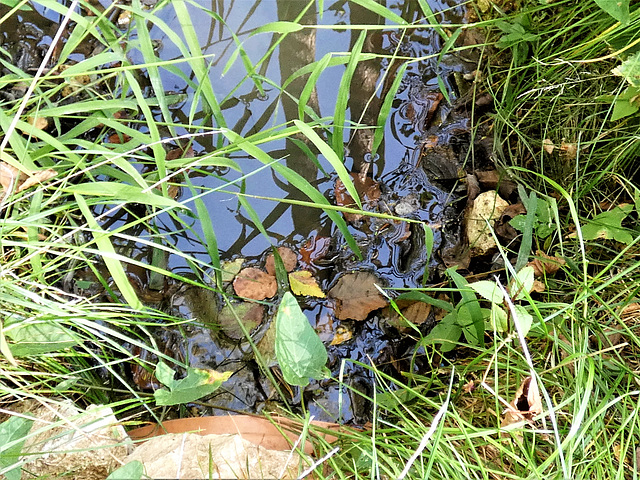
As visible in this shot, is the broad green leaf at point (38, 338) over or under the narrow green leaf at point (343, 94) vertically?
under

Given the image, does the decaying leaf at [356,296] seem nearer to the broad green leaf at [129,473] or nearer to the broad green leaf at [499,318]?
the broad green leaf at [499,318]

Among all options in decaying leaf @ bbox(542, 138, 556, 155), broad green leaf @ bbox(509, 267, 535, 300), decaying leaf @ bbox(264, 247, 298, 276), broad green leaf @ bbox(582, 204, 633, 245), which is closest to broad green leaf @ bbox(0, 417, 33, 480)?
decaying leaf @ bbox(264, 247, 298, 276)

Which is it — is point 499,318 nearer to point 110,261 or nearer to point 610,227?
point 610,227

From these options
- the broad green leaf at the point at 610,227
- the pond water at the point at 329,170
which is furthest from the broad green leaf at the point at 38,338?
the broad green leaf at the point at 610,227

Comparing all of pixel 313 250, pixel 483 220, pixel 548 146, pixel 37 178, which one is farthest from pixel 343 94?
pixel 37 178

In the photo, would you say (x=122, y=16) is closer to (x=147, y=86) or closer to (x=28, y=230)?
(x=147, y=86)

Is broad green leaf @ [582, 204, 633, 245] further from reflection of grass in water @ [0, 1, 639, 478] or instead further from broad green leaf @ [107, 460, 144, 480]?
broad green leaf @ [107, 460, 144, 480]
